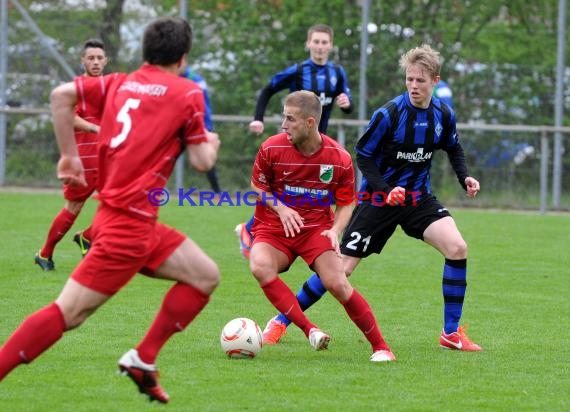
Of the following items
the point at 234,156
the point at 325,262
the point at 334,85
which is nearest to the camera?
the point at 325,262

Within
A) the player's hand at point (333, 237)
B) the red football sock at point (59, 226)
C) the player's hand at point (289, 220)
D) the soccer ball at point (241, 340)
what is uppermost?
the player's hand at point (289, 220)

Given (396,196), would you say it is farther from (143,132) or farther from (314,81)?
(314,81)

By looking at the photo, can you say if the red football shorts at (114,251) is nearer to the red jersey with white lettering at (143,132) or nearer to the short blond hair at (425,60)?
the red jersey with white lettering at (143,132)

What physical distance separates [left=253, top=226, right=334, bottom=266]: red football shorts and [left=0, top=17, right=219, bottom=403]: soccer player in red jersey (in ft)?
5.74

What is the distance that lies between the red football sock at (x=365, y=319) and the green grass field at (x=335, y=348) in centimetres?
15

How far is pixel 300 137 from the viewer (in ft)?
21.1

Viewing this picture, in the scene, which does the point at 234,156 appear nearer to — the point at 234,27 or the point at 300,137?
the point at 234,27

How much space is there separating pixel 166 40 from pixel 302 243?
6.83 feet

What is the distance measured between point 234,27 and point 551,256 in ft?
23.6

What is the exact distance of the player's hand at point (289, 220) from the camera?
21.0ft

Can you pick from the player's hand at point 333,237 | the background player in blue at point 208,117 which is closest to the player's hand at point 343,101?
the background player in blue at point 208,117

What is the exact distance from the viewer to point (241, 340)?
626cm

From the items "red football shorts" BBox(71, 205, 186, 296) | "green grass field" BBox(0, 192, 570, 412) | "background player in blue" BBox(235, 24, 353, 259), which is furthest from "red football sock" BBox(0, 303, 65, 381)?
"background player in blue" BBox(235, 24, 353, 259)

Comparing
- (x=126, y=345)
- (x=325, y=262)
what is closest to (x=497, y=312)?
(x=325, y=262)
